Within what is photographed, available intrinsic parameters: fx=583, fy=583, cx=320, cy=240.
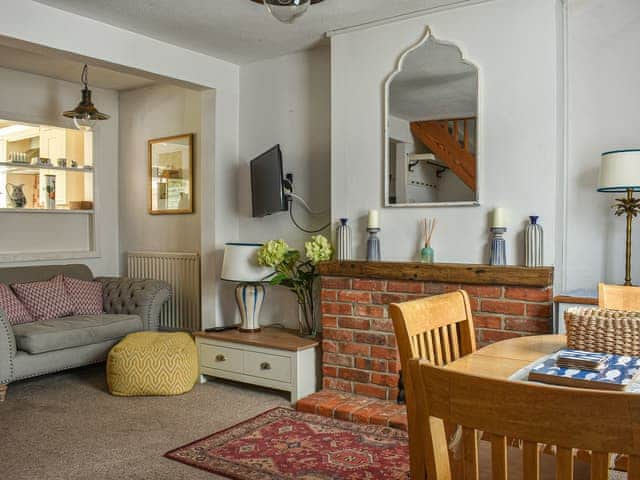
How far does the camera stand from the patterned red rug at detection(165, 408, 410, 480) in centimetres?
266

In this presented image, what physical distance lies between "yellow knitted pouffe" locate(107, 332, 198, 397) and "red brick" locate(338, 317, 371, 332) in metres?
1.10

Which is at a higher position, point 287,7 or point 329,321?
point 287,7

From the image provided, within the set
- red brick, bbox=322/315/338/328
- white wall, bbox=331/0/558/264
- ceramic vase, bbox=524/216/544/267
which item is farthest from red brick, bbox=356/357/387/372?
ceramic vase, bbox=524/216/544/267

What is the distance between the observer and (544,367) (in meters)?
1.56

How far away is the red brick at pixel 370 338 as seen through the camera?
11.6 ft

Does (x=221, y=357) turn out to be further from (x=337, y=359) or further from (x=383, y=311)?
(x=383, y=311)

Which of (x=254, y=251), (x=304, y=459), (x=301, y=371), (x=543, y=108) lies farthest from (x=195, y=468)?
(x=543, y=108)

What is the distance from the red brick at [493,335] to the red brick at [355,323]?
0.71 metres

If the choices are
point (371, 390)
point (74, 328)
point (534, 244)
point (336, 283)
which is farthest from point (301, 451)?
point (74, 328)

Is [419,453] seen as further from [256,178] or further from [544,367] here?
[256,178]

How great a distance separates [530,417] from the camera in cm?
84

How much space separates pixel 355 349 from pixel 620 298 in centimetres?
174

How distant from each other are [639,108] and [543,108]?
46 centimetres

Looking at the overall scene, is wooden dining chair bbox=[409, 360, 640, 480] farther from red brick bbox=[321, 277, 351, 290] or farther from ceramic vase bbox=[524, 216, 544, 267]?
red brick bbox=[321, 277, 351, 290]
